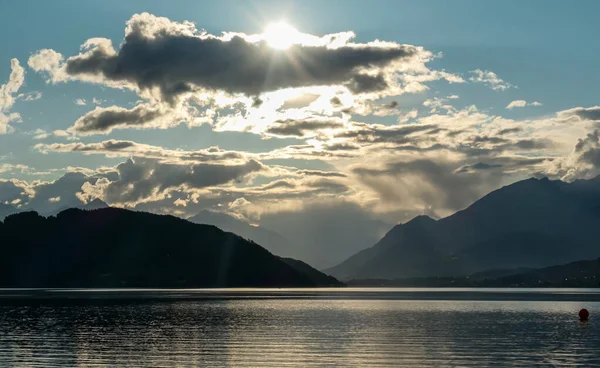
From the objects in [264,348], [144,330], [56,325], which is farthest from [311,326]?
[56,325]

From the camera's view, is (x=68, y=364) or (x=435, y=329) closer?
(x=68, y=364)

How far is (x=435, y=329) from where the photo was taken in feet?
427

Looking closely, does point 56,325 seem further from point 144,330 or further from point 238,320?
point 238,320

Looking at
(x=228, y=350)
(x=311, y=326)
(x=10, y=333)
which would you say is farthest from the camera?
(x=311, y=326)

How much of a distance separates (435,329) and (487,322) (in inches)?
1013

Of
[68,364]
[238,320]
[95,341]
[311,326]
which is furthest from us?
[238,320]

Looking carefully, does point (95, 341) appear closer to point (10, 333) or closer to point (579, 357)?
point (10, 333)

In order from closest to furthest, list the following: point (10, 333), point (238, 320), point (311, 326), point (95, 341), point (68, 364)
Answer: point (68, 364), point (95, 341), point (10, 333), point (311, 326), point (238, 320)

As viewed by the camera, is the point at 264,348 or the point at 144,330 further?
the point at 144,330

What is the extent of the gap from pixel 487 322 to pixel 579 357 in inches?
2472

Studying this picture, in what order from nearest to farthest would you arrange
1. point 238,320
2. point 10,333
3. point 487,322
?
point 10,333 < point 487,322 < point 238,320

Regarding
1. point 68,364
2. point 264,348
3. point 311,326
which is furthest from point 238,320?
point 68,364

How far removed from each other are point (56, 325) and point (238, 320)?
3919 centimetres

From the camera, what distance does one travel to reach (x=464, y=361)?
84.7m
